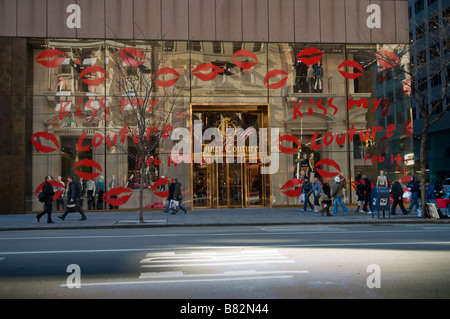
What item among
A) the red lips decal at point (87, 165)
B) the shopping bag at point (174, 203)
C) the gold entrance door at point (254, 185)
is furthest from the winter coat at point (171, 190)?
the gold entrance door at point (254, 185)

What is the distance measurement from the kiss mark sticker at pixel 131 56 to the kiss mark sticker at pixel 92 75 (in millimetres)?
1274

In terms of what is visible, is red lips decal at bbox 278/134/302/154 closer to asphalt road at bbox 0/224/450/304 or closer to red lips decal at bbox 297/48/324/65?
red lips decal at bbox 297/48/324/65

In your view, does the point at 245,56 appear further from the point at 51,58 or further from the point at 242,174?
the point at 51,58

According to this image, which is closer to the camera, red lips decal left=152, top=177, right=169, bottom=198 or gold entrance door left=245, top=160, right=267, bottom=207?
red lips decal left=152, top=177, right=169, bottom=198

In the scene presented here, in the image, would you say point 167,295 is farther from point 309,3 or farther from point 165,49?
point 309,3

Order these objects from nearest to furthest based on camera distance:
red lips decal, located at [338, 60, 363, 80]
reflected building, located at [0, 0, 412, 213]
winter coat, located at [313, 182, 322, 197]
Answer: winter coat, located at [313, 182, 322, 197]
reflected building, located at [0, 0, 412, 213]
red lips decal, located at [338, 60, 363, 80]

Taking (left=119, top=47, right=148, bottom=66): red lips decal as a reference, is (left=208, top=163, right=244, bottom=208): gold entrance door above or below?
below

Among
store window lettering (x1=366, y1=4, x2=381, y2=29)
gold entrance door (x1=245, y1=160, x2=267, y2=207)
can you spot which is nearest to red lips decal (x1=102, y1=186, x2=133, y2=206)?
gold entrance door (x1=245, y1=160, x2=267, y2=207)

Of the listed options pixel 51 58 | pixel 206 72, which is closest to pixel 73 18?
pixel 51 58

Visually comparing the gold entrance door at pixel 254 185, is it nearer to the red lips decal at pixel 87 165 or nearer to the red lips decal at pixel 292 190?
the red lips decal at pixel 292 190

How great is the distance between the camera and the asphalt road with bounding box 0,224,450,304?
Result: 5.77 metres

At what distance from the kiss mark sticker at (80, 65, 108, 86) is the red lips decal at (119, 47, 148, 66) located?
50.1 inches

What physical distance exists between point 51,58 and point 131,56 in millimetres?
4111

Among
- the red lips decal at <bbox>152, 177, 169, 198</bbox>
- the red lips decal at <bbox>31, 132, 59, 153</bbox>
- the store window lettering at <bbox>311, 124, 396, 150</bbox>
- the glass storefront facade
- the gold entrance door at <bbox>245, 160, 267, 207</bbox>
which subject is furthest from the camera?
the gold entrance door at <bbox>245, 160, 267, 207</bbox>
